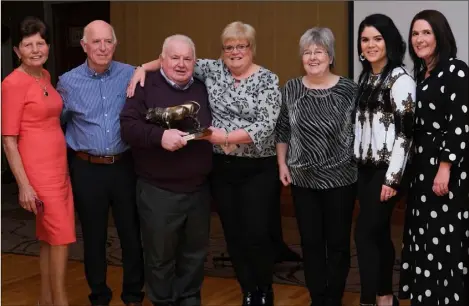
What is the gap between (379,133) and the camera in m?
2.89

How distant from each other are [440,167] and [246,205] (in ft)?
2.93

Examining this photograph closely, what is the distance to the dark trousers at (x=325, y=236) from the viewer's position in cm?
308

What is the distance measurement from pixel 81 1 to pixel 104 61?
530cm

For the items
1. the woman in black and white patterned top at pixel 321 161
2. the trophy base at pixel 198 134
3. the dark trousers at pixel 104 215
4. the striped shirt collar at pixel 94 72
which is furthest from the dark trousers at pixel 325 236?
the striped shirt collar at pixel 94 72

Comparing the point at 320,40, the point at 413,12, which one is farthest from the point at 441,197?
the point at 413,12

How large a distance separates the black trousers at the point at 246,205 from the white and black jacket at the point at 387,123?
454mm

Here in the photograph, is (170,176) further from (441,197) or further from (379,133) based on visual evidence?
(441,197)

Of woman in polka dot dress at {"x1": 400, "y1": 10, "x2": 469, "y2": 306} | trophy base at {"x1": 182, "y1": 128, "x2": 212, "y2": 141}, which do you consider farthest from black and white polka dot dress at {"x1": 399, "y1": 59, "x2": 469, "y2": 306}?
trophy base at {"x1": 182, "y1": 128, "x2": 212, "y2": 141}

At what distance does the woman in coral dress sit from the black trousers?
726mm

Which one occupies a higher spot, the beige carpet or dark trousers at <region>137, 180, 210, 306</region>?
dark trousers at <region>137, 180, 210, 306</region>

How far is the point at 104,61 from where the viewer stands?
3143 mm

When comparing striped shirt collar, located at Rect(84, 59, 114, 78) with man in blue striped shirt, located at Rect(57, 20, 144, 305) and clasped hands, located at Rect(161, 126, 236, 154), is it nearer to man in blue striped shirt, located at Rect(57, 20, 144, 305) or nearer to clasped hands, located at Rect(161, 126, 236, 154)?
man in blue striped shirt, located at Rect(57, 20, 144, 305)

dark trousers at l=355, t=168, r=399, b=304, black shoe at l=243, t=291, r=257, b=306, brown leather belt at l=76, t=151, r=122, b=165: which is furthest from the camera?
black shoe at l=243, t=291, r=257, b=306

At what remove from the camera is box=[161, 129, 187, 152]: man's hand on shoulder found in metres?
2.88
